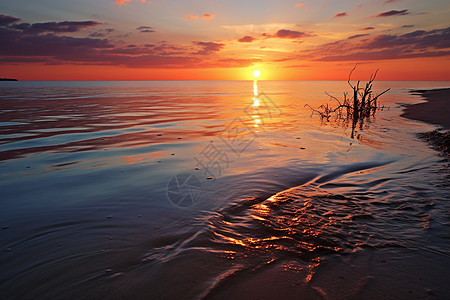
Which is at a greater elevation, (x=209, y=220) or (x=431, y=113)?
(x=431, y=113)

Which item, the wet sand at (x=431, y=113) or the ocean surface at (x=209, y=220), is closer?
the ocean surface at (x=209, y=220)

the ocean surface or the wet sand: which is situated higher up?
the wet sand

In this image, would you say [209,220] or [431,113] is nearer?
[209,220]

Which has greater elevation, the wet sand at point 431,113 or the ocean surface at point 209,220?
the wet sand at point 431,113

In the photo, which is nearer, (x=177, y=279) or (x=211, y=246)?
(x=177, y=279)

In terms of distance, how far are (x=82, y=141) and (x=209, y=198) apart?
23.8ft

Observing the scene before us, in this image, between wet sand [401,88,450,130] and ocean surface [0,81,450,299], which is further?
wet sand [401,88,450,130]

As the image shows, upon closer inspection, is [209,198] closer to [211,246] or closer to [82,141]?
[211,246]

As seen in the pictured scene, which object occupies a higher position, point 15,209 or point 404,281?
point 15,209

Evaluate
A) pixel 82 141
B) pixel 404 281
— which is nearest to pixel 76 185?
pixel 82 141

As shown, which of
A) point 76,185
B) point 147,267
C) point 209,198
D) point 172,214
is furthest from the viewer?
point 76,185

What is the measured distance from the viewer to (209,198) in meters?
4.84

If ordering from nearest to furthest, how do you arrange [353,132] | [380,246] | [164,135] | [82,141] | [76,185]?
[380,246], [76,185], [82,141], [164,135], [353,132]

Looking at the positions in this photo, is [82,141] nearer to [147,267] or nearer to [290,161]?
[290,161]
